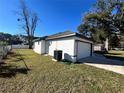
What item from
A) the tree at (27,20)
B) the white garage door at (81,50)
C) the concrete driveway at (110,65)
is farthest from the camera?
the tree at (27,20)

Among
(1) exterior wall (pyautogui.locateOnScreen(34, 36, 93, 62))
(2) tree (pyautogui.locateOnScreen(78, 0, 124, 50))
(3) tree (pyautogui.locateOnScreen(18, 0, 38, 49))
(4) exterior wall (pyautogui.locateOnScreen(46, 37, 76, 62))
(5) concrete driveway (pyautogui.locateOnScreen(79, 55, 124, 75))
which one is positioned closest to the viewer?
(5) concrete driveway (pyautogui.locateOnScreen(79, 55, 124, 75))

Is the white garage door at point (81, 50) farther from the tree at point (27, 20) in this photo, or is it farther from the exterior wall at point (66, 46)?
the tree at point (27, 20)

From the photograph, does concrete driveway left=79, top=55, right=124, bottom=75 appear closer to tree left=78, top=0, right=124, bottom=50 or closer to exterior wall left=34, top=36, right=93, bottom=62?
exterior wall left=34, top=36, right=93, bottom=62

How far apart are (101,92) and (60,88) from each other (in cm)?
156

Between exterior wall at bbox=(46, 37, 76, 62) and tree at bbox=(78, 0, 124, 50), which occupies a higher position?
tree at bbox=(78, 0, 124, 50)

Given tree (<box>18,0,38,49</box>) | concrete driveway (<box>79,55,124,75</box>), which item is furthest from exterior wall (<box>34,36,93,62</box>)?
tree (<box>18,0,38,49</box>)

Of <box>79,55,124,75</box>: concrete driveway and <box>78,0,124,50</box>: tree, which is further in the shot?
<box>78,0,124,50</box>: tree

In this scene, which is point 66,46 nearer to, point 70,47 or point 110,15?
point 70,47

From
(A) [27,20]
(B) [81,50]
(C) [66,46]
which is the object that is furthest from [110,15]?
(A) [27,20]

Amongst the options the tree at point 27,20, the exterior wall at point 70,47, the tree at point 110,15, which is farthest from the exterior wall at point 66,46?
the tree at point 27,20

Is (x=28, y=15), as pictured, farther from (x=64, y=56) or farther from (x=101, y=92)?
(x=101, y=92)

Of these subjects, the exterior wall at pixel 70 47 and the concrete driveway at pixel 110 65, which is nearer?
the concrete driveway at pixel 110 65

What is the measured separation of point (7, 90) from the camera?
170 inches

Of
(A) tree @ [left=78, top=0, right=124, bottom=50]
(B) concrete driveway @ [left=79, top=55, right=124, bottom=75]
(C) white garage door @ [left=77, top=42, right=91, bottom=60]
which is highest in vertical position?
(A) tree @ [left=78, top=0, right=124, bottom=50]
